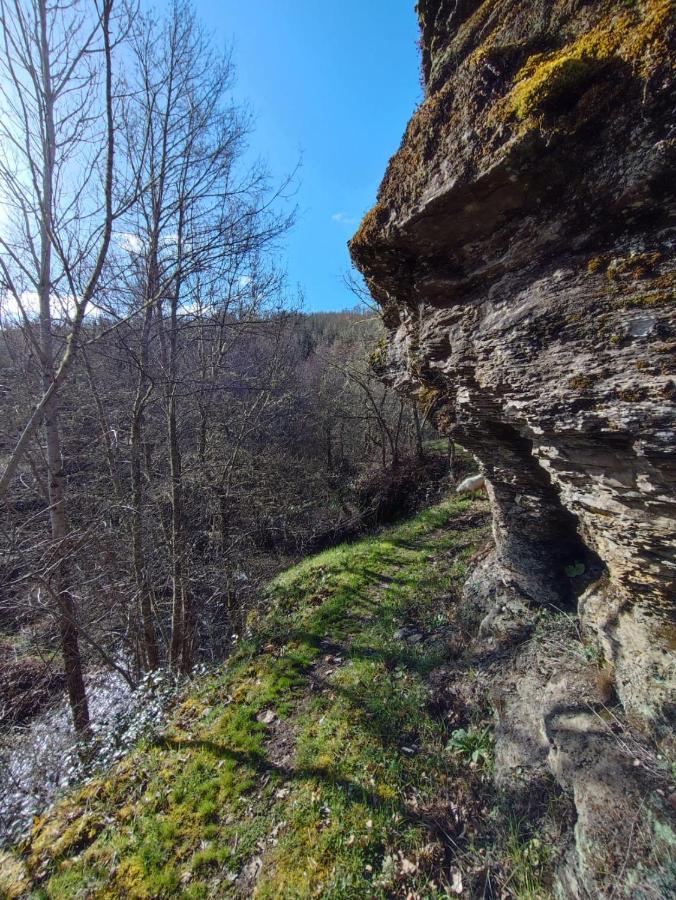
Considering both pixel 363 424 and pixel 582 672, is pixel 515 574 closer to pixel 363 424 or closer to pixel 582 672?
pixel 582 672

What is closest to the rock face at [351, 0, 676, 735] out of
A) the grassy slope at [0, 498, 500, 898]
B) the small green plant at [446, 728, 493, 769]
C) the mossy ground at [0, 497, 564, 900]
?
the small green plant at [446, 728, 493, 769]

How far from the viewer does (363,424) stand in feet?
51.1

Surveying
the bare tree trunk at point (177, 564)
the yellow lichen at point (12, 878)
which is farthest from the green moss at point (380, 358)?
the yellow lichen at point (12, 878)

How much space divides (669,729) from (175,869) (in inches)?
149

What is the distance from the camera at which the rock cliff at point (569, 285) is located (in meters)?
1.70

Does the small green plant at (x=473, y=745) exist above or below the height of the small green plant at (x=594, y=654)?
below

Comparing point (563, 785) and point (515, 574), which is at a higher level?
point (515, 574)

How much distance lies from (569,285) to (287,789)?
14.8ft

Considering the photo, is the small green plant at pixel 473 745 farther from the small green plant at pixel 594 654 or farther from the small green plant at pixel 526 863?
the small green plant at pixel 594 654

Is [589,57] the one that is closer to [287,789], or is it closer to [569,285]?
[569,285]

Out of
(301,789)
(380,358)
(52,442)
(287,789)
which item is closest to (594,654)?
(301,789)

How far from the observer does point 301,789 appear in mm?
3256

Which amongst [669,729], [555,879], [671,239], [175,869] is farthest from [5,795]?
[671,239]

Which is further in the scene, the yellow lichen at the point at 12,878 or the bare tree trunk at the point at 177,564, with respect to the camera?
the bare tree trunk at the point at 177,564
